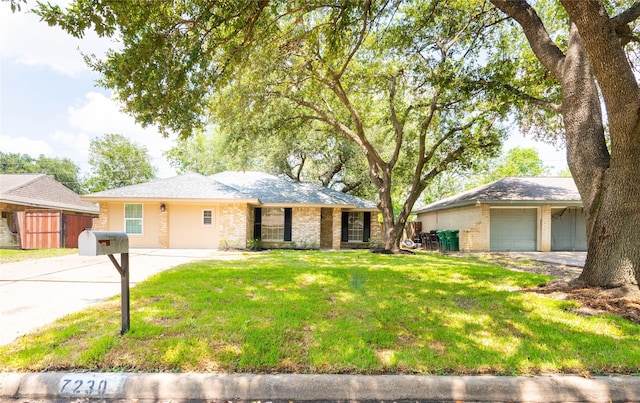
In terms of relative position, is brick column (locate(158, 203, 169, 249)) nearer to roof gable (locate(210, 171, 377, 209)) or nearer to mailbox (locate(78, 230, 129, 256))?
roof gable (locate(210, 171, 377, 209))

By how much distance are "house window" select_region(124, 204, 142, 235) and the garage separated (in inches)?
788

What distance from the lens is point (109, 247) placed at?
9.62 ft

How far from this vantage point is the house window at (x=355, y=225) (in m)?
16.9

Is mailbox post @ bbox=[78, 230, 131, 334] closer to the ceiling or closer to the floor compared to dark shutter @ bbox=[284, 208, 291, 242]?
closer to the ceiling

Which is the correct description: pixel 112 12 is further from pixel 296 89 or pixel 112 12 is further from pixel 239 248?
pixel 239 248

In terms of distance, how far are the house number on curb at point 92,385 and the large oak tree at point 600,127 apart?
6.39 meters

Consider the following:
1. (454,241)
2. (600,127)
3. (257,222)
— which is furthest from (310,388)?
(454,241)

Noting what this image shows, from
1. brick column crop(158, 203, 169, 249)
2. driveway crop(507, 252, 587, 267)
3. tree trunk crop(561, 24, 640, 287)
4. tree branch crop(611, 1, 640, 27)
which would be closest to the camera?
tree trunk crop(561, 24, 640, 287)

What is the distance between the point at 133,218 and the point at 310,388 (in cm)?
1461

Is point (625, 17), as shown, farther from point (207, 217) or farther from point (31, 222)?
point (31, 222)

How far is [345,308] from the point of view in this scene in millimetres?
4344

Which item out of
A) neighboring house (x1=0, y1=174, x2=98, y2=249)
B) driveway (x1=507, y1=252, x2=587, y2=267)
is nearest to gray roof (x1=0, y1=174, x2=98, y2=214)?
neighboring house (x1=0, y1=174, x2=98, y2=249)

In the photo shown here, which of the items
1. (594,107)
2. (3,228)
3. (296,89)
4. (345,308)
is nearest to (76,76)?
(3,228)

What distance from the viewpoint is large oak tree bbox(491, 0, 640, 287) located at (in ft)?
14.1
